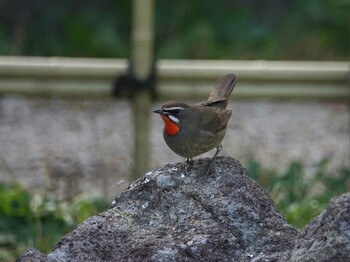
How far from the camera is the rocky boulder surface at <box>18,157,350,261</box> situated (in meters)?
3.24

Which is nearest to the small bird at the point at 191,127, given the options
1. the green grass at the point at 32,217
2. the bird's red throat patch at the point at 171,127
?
the bird's red throat patch at the point at 171,127

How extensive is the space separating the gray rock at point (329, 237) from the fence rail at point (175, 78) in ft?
11.2

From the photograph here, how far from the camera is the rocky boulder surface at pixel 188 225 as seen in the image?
324 cm

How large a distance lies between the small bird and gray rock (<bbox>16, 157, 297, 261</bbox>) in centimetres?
67

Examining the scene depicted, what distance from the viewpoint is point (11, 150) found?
8.22 metres

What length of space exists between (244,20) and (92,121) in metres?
Answer: 3.23

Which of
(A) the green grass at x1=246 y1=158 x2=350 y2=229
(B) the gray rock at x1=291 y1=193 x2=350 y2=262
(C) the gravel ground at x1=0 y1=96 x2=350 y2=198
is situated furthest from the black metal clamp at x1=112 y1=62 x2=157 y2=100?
(B) the gray rock at x1=291 y1=193 x2=350 y2=262

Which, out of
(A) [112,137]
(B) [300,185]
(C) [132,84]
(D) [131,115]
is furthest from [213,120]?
(A) [112,137]

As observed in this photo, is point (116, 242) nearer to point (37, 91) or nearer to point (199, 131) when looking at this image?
point (199, 131)

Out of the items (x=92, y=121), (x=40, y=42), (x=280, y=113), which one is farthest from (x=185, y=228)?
(x=40, y=42)

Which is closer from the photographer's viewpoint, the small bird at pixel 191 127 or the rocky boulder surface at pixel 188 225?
the rocky boulder surface at pixel 188 225

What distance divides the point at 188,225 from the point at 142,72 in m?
3.09

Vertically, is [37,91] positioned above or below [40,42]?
below

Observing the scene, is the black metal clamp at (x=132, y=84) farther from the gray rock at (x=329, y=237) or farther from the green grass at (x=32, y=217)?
the gray rock at (x=329, y=237)
